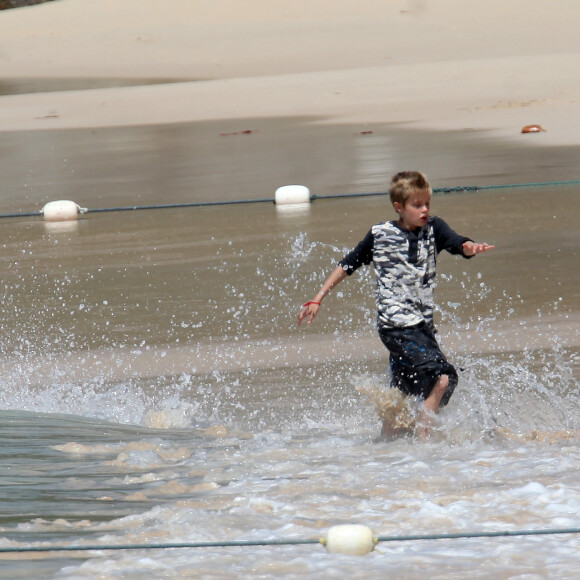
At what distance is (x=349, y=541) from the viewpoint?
3781 millimetres

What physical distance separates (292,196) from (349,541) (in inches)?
278

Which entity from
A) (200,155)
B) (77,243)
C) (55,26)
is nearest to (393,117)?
(200,155)

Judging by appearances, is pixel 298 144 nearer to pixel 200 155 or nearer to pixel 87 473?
pixel 200 155

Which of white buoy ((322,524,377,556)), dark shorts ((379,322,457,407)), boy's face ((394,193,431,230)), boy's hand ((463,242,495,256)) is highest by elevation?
boy's face ((394,193,431,230))

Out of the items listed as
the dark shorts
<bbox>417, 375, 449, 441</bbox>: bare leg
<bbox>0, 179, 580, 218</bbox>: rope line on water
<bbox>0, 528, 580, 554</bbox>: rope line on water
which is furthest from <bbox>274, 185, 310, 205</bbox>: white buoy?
<bbox>0, 528, 580, 554</bbox>: rope line on water

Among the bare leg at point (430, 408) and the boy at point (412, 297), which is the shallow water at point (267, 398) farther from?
the boy at point (412, 297)

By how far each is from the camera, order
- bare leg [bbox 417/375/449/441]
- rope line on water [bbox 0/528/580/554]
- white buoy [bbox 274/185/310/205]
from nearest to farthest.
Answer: rope line on water [bbox 0/528/580/554], bare leg [bbox 417/375/449/441], white buoy [bbox 274/185/310/205]

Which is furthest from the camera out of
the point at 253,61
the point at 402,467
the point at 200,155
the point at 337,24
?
the point at 337,24

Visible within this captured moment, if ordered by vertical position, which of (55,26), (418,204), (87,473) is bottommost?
(87,473)

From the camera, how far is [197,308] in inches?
295

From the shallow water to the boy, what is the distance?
0.73ft

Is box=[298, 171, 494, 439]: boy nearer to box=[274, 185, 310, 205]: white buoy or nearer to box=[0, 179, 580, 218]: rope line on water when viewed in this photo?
box=[0, 179, 580, 218]: rope line on water

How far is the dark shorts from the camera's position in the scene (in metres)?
5.07

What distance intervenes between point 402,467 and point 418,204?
1.21 m
